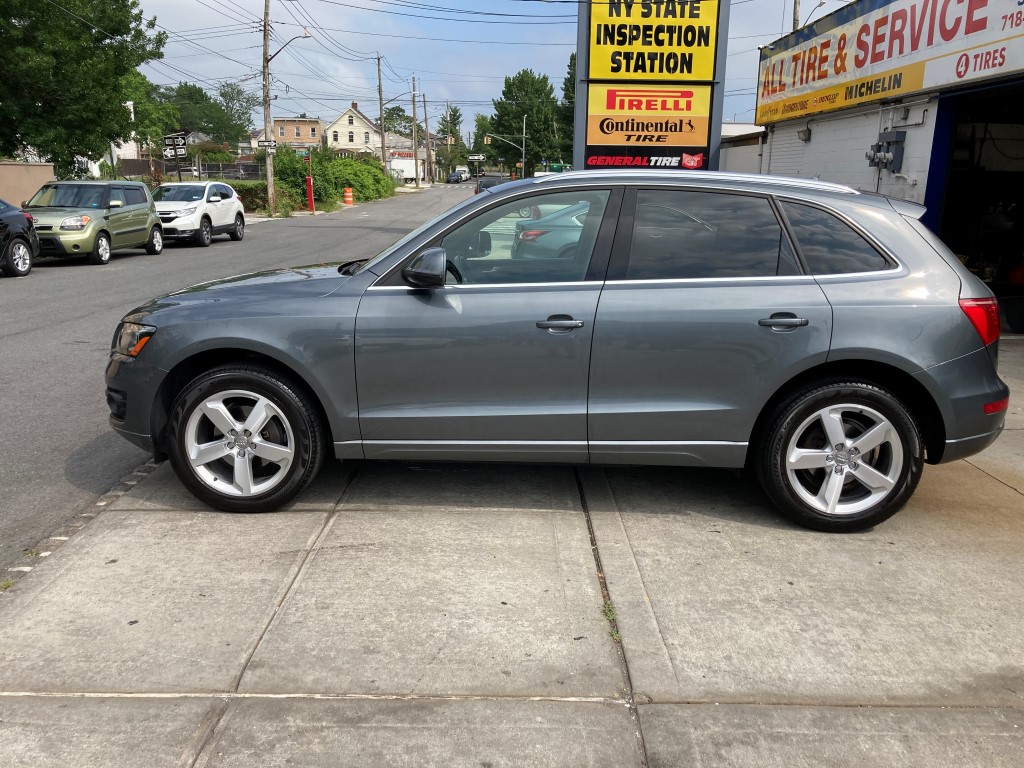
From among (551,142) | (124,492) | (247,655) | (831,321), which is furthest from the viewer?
(551,142)

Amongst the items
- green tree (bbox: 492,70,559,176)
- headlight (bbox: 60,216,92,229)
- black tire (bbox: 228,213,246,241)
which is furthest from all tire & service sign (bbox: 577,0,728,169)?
green tree (bbox: 492,70,559,176)

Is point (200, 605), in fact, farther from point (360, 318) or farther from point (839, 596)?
point (839, 596)

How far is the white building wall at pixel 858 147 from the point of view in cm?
1027

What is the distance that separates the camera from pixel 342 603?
3432 mm

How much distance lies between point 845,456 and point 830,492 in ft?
0.63

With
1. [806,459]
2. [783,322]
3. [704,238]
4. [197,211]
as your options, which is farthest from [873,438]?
[197,211]

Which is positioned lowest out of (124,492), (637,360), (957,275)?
(124,492)

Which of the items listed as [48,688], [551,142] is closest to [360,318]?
[48,688]

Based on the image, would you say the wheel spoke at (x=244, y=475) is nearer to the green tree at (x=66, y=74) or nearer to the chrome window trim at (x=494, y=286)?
the chrome window trim at (x=494, y=286)

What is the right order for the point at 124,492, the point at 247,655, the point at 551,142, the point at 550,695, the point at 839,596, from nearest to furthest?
the point at 550,695, the point at 247,655, the point at 839,596, the point at 124,492, the point at 551,142

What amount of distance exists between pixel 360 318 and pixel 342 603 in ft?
4.56

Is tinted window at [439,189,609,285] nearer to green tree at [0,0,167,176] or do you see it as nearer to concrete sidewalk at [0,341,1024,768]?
concrete sidewalk at [0,341,1024,768]

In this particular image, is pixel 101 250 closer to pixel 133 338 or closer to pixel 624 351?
pixel 133 338

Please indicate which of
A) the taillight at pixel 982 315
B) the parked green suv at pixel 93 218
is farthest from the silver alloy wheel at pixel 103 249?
the taillight at pixel 982 315
